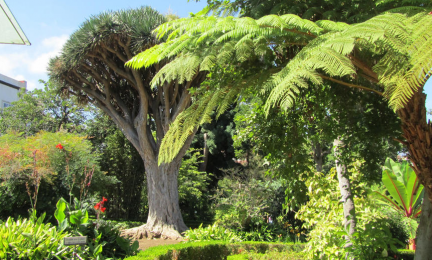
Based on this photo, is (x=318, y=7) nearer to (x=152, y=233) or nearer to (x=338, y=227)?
(x=338, y=227)

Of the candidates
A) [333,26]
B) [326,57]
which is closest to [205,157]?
[333,26]

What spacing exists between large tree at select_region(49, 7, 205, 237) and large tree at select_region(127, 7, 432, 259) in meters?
6.51

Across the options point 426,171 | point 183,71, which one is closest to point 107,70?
point 183,71

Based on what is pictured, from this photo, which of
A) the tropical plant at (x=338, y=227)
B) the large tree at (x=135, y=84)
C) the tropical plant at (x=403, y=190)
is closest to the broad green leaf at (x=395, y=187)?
the tropical plant at (x=403, y=190)

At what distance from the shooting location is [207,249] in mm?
6738

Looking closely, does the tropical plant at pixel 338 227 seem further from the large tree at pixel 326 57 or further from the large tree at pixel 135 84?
the large tree at pixel 135 84

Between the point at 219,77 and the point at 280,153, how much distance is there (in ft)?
4.14

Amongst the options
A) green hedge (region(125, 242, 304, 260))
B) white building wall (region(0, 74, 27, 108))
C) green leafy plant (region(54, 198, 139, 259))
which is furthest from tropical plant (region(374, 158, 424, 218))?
white building wall (region(0, 74, 27, 108))

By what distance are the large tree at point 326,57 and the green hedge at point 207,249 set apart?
11.7ft

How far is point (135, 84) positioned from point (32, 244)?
708 cm

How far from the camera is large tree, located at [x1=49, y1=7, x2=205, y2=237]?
9.76 metres

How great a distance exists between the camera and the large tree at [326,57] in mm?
2037

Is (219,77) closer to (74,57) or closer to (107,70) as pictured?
(74,57)

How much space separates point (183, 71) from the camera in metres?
2.93
